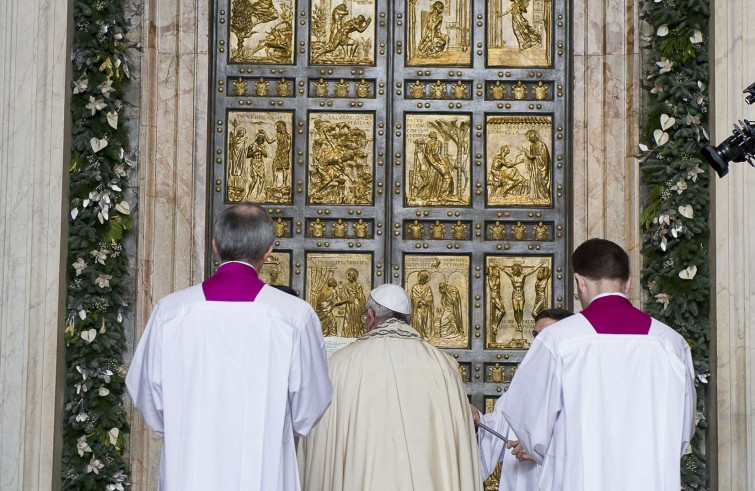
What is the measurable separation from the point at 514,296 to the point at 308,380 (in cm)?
426

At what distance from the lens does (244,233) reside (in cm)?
518

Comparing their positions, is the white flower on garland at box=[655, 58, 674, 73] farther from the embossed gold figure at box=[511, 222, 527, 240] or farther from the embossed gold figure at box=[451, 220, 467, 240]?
the embossed gold figure at box=[451, 220, 467, 240]

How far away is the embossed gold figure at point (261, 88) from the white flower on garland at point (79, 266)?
195 centimetres

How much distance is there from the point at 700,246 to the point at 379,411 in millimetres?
3191

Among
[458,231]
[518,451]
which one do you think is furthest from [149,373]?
[458,231]

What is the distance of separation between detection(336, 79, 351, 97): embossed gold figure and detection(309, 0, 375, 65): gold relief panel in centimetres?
15

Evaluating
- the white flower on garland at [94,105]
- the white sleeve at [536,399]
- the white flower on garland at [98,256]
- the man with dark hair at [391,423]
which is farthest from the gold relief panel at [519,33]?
the white sleeve at [536,399]

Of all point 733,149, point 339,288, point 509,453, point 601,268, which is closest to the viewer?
point 601,268

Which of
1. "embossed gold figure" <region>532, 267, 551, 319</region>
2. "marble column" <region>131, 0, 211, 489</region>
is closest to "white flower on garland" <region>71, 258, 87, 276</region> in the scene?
"marble column" <region>131, 0, 211, 489</region>

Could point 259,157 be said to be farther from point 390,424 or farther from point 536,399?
point 536,399

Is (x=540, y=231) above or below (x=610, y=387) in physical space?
above

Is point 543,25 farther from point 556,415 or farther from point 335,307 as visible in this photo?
point 556,415

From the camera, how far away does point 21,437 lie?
816 centimetres

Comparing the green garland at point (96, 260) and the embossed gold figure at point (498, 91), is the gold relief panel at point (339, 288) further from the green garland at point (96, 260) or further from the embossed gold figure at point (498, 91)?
the embossed gold figure at point (498, 91)
